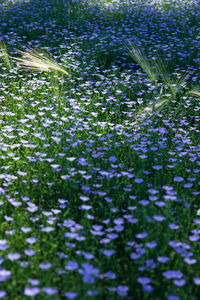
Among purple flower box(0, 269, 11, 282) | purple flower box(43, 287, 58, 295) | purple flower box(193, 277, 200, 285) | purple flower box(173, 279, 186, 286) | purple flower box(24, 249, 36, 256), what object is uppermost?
purple flower box(43, 287, 58, 295)

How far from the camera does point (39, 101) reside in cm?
469

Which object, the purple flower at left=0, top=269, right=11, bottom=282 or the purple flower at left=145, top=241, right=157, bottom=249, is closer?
the purple flower at left=0, top=269, right=11, bottom=282

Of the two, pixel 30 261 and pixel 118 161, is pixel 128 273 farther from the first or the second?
pixel 118 161

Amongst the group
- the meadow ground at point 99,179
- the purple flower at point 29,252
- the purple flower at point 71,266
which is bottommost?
the meadow ground at point 99,179

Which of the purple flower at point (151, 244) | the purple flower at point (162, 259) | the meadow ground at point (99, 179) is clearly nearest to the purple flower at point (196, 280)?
the meadow ground at point (99, 179)

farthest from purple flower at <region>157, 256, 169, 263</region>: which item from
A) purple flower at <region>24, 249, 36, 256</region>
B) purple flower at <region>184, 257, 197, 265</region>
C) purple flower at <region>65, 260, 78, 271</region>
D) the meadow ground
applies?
purple flower at <region>24, 249, 36, 256</region>

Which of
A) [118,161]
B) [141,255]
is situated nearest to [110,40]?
[118,161]

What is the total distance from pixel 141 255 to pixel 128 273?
16 centimetres

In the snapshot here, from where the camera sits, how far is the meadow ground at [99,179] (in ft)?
6.84

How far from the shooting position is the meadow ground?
208cm

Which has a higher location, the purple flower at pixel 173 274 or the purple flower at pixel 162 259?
the purple flower at pixel 162 259

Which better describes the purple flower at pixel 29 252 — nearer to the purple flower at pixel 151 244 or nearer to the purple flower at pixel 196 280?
the purple flower at pixel 151 244

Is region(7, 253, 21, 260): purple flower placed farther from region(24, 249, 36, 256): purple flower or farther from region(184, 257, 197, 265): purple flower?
region(184, 257, 197, 265): purple flower

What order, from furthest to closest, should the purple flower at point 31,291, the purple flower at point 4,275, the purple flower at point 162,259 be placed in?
1. the purple flower at point 162,259
2. the purple flower at point 4,275
3. the purple flower at point 31,291
